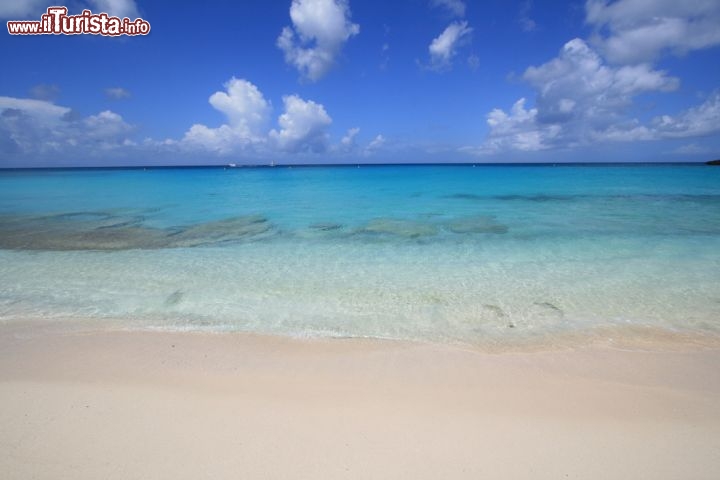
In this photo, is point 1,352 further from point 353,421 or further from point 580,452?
point 580,452

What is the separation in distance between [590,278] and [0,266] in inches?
547

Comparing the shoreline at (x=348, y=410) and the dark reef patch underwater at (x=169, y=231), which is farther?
the dark reef patch underwater at (x=169, y=231)

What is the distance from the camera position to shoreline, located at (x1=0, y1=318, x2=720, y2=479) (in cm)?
290

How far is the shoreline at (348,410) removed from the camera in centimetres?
290

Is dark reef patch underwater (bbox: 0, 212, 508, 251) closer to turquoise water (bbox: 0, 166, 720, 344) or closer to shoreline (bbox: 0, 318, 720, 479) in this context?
turquoise water (bbox: 0, 166, 720, 344)

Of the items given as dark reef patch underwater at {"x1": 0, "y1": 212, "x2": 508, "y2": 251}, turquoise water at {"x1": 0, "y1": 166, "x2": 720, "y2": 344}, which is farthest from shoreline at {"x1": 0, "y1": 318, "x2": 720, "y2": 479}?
dark reef patch underwater at {"x1": 0, "y1": 212, "x2": 508, "y2": 251}

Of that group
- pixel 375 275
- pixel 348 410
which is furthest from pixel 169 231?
pixel 348 410

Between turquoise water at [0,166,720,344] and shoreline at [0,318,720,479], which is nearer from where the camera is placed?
shoreline at [0,318,720,479]

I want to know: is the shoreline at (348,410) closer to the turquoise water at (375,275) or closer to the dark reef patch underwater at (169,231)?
the turquoise water at (375,275)

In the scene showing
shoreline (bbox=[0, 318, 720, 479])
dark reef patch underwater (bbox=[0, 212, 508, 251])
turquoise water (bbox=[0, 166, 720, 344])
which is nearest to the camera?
shoreline (bbox=[0, 318, 720, 479])

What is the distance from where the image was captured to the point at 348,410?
11.7ft

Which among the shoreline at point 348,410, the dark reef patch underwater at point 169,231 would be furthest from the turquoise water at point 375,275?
the shoreline at point 348,410

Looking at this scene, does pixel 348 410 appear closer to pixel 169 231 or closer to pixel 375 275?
pixel 375 275

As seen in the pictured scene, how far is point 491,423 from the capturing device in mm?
3361
